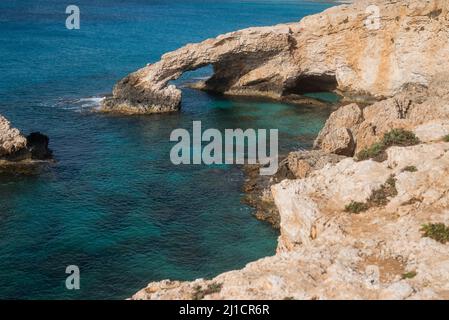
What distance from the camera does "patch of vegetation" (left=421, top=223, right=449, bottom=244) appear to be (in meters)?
24.6

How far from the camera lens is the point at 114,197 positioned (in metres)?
50.4

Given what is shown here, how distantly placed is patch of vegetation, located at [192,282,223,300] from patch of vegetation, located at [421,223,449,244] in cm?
923

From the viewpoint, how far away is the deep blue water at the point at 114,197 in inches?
1535

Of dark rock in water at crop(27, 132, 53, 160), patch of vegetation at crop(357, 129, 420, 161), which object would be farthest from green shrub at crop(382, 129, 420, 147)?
dark rock in water at crop(27, 132, 53, 160)

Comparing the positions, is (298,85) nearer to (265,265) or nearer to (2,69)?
(2,69)

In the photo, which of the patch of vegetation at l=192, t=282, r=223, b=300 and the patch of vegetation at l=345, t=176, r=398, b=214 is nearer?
the patch of vegetation at l=192, t=282, r=223, b=300

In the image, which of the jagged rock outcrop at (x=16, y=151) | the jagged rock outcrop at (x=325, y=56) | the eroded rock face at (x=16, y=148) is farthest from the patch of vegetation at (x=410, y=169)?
the jagged rock outcrop at (x=325, y=56)

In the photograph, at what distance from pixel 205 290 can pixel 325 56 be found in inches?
2644

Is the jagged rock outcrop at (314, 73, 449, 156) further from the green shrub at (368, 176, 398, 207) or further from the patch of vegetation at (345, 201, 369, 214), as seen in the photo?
the patch of vegetation at (345, 201, 369, 214)

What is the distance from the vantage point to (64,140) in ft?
217

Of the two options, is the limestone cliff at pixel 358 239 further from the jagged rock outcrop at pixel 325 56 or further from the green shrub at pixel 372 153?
the jagged rock outcrop at pixel 325 56

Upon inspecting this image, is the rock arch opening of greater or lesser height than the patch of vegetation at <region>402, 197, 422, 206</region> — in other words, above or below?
above
